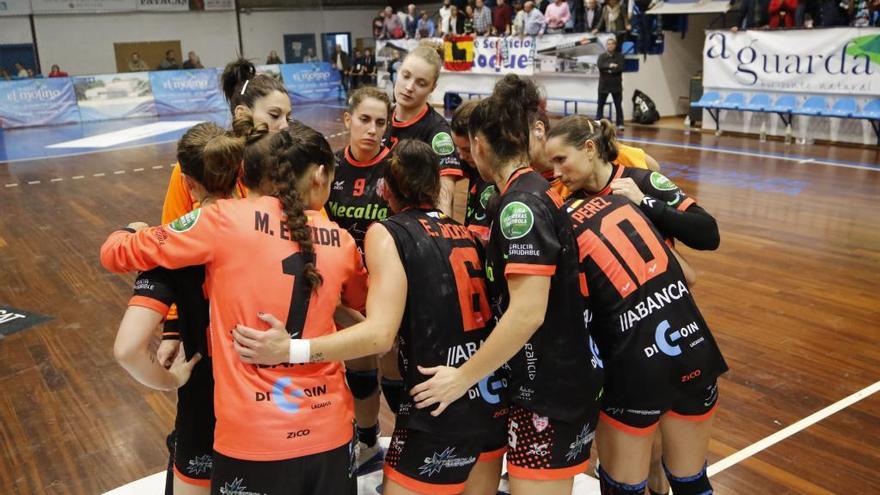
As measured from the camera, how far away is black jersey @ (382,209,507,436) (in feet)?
7.23

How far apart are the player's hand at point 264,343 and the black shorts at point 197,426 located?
391 millimetres

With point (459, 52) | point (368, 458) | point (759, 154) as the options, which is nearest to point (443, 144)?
point (368, 458)

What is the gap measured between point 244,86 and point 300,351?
5.75 feet

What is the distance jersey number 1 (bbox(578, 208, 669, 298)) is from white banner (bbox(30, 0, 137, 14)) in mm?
26786

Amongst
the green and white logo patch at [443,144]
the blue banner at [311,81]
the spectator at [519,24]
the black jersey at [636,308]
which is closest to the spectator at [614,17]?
the spectator at [519,24]

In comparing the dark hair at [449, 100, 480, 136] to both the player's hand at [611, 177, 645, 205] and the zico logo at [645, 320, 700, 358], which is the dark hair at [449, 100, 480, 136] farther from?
the zico logo at [645, 320, 700, 358]

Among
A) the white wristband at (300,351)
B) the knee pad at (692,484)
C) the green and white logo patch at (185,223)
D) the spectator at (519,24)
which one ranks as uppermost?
the spectator at (519,24)

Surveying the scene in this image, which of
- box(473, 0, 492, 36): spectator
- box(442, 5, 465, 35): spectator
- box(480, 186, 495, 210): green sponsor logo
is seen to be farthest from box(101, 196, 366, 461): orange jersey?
box(442, 5, 465, 35): spectator

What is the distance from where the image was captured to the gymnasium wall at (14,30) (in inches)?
930

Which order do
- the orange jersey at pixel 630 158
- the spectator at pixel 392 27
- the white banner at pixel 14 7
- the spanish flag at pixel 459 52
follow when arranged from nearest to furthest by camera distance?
the orange jersey at pixel 630 158
the spanish flag at pixel 459 52
the white banner at pixel 14 7
the spectator at pixel 392 27

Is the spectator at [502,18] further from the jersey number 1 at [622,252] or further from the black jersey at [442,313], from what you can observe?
the black jersey at [442,313]

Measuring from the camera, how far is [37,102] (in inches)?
730

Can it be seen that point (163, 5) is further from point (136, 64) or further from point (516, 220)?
point (516, 220)

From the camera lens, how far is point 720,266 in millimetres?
6930
